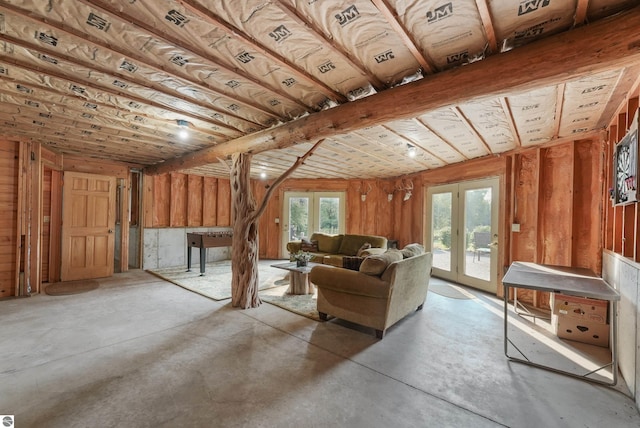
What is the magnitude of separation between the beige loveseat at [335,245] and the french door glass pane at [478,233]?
1.75 m

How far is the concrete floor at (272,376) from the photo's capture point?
1825 millimetres

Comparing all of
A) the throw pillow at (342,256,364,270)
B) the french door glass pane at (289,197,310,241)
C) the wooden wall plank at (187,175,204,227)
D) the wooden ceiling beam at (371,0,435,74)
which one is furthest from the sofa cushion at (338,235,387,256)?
the wooden ceiling beam at (371,0,435,74)

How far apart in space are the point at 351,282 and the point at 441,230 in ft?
12.3

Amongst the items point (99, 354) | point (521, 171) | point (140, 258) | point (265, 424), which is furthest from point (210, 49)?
point (140, 258)

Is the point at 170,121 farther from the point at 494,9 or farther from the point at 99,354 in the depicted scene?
the point at 494,9

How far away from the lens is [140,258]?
658 centimetres

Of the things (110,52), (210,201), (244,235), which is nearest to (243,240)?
(244,235)

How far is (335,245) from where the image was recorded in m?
6.89

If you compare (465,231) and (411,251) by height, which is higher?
(465,231)

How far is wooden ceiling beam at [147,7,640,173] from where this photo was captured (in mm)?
1558

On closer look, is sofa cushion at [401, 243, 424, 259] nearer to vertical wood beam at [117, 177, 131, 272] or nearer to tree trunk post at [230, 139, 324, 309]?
tree trunk post at [230, 139, 324, 309]

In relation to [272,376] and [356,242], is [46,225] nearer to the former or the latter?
[272,376]

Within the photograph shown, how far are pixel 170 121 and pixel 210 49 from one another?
1.81m

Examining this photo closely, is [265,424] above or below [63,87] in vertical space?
below
